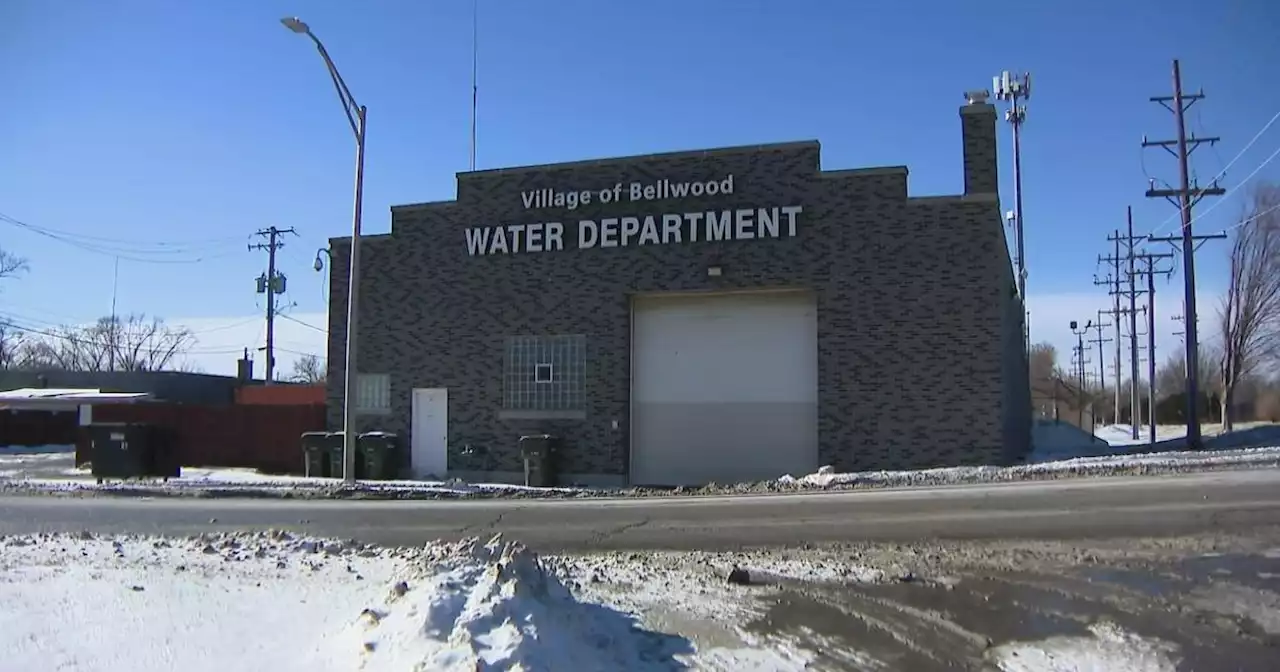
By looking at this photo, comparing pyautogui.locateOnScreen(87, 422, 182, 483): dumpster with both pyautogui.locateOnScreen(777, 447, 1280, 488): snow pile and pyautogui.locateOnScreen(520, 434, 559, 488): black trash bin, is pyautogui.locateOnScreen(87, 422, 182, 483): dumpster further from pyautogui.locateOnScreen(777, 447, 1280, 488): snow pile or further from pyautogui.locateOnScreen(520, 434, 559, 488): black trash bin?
pyautogui.locateOnScreen(777, 447, 1280, 488): snow pile

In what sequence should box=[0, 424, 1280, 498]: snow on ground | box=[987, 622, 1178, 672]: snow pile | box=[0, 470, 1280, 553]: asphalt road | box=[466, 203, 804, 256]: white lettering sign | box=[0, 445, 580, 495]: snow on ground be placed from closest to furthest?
box=[987, 622, 1178, 672]: snow pile
box=[0, 470, 1280, 553]: asphalt road
box=[0, 424, 1280, 498]: snow on ground
box=[0, 445, 580, 495]: snow on ground
box=[466, 203, 804, 256]: white lettering sign

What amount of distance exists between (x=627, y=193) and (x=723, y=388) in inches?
211

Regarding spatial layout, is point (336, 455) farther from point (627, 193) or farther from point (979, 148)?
point (979, 148)

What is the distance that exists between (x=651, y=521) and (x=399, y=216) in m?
15.6

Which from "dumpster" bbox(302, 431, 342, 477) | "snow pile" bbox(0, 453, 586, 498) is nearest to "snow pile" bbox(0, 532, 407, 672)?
"snow pile" bbox(0, 453, 586, 498)

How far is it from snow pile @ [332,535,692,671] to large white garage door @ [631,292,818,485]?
55.8 ft

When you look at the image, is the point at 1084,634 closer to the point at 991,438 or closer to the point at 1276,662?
the point at 1276,662

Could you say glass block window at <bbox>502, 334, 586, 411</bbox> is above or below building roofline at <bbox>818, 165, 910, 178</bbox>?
below

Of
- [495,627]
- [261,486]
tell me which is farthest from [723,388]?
[495,627]

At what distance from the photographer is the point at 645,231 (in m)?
24.9

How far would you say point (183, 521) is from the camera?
50.4 feet

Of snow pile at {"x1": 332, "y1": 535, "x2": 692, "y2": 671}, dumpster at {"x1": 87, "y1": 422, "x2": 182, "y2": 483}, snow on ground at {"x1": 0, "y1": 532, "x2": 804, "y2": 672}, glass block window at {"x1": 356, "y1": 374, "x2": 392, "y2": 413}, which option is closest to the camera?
snow pile at {"x1": 332, "y1": 535, "x2": 692, "y2": 671}

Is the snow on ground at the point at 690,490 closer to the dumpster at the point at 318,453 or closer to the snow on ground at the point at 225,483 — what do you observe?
the snow on ground at the point at 225,483

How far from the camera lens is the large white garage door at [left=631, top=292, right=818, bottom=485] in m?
24.0
